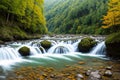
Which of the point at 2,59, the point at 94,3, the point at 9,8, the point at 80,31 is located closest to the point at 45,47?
the point at 2,59

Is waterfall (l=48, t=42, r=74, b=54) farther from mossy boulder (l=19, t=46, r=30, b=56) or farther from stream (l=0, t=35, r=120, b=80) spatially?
mossy boulder (l=19, t=46, r=30, b=56)

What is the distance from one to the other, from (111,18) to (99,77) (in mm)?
19544

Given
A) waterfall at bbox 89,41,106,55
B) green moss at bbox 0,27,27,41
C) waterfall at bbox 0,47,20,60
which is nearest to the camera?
waterfall at bbox 0,47,20,60

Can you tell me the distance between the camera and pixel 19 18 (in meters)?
38.5

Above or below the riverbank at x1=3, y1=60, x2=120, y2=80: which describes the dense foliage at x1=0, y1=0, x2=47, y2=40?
above

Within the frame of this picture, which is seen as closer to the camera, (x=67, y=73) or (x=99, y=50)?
(x=67, y=73)

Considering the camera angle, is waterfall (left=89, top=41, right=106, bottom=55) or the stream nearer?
the stream

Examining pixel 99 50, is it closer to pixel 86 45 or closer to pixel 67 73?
pixel 86 45

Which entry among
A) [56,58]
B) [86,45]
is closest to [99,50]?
[86,45]

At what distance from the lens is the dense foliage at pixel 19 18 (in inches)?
1268

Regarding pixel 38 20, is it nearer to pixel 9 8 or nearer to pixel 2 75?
pixel 9 8

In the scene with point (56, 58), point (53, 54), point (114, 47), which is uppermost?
point (114, 47)

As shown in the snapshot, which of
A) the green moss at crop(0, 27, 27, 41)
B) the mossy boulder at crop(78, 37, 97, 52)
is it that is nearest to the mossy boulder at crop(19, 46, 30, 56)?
the green moss at crop(0, 27, 27, 41)

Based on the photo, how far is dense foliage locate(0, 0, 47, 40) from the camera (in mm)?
32206
